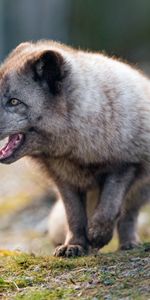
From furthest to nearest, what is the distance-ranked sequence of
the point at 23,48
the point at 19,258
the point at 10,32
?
1. the point at 10,32
2. the point at 23,48
3. the point at 19,258

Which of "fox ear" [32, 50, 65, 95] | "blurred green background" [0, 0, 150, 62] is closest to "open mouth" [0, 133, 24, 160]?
"fox ear" [32, 50, 65, 95]

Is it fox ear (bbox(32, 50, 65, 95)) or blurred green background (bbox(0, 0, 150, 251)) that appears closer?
fox ear (bbox(32, 50, 65, 95))

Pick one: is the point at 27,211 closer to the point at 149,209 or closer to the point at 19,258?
the point at 149,209

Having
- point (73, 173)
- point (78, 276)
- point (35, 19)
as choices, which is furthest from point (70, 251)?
point (35, 19)

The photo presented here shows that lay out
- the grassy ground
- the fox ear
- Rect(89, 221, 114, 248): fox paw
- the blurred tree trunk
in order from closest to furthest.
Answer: the grassy ground, the fox ear, Rect(89, 221, 114, 248): fox paw, the blurred tree trunk

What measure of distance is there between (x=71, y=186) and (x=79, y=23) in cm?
1836

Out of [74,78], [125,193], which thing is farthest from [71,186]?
[74,78]

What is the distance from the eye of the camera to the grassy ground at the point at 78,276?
20.2 ft

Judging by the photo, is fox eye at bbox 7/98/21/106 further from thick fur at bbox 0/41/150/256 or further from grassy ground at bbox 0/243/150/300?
grassy ground at bbox 0/243/150/300

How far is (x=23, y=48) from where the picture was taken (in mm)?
7672

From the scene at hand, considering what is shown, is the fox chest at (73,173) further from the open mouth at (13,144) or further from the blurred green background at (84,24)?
the blurred green background at (84,24)

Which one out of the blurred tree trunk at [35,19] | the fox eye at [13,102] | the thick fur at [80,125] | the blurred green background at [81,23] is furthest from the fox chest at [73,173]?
the blurred tree trunk at [35,19]

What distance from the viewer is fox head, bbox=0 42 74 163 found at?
23.6 feet

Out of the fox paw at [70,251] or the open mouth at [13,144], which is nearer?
the open mouth at [13,144]
